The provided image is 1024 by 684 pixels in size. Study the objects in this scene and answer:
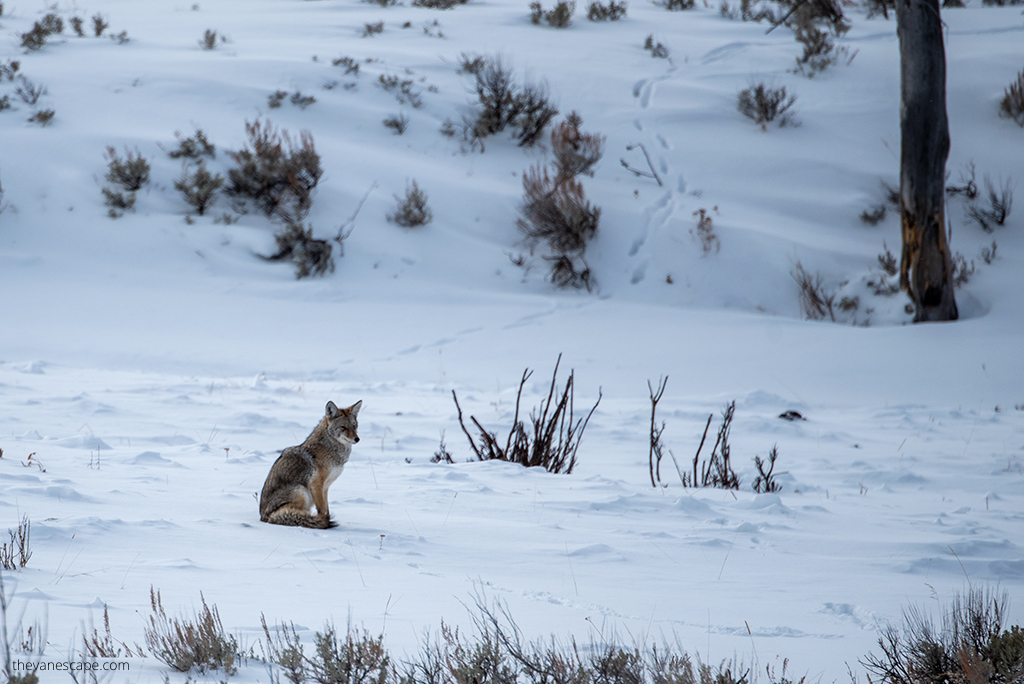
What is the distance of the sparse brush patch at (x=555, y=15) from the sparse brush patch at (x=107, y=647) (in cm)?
2060

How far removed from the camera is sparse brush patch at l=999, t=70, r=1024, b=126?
47.0 feet

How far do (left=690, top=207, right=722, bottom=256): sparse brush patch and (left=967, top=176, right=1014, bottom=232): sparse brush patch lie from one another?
4264 mm

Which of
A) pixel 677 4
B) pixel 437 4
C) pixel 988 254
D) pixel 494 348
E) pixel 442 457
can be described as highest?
pixel 677 4

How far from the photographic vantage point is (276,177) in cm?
1309

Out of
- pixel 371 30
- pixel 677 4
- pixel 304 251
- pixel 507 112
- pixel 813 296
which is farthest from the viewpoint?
pixel 677 4

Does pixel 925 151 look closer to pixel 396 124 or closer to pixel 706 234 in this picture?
pixel 706 234

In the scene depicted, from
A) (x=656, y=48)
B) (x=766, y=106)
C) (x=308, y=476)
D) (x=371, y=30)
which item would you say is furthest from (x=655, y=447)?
(x=371, y=30)

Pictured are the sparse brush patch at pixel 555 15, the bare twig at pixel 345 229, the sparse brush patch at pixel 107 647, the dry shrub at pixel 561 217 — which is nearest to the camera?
the sparse brush patch at pixel 107 647

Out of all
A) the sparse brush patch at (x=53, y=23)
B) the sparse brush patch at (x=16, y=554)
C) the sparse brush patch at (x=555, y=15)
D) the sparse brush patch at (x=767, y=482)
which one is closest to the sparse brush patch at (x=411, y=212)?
the sparse brush patch at (x=767, y=482)

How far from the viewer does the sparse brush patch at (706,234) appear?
499 inches

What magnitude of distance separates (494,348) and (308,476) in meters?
6.53

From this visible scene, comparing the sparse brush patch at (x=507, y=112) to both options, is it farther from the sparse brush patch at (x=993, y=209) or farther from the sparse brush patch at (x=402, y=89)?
the sparse brush patch at (x=993, y=209)

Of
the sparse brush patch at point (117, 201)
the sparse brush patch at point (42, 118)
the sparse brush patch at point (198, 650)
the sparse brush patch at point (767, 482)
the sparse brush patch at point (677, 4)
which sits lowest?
the sparse brush patch at point (767, 482)

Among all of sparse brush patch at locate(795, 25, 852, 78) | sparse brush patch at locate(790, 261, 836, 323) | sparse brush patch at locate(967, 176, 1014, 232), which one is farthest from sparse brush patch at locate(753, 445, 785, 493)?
sparse brush patch at locate(795, 25, 852, 78)
